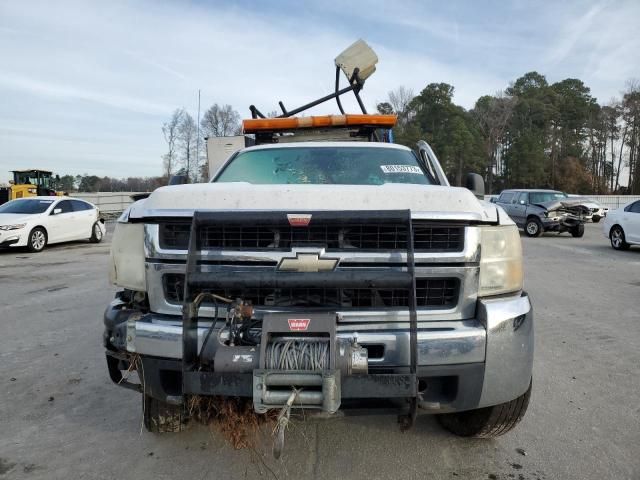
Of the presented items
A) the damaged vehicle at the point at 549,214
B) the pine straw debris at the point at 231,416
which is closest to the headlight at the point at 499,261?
the pine straw debris at the point at 231,416

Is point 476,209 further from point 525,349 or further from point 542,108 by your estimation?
point 542,108

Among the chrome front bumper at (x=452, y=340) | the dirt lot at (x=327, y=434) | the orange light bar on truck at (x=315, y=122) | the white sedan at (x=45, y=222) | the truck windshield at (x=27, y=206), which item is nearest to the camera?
the chrome front bumper at (x=452, y=340)

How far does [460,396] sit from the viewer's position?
7.36 feet

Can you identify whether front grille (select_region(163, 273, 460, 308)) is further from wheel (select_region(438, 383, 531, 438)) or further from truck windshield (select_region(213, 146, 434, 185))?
truck windshield (select_region(213, 146, 434, 185))

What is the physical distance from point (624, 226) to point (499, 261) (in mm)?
12188

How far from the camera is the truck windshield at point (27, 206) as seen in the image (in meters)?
12.8

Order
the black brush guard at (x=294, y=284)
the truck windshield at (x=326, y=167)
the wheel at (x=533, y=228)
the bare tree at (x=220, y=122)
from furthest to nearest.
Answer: the bare tree at (x=220, y=122) → the wheel at (x=533, y=228) → the truck windshield at (x=326, y=167) → the black brush guard at (x=294, y=284)

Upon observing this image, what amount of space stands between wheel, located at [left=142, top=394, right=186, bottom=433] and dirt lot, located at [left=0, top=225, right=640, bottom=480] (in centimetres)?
10

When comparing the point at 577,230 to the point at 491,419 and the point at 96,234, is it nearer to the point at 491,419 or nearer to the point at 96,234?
the point at 96,234

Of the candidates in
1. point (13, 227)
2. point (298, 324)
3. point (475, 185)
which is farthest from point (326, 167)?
point (13, 227)

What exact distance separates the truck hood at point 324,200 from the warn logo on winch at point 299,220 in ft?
0.21

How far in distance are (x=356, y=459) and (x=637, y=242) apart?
1220 centimetres

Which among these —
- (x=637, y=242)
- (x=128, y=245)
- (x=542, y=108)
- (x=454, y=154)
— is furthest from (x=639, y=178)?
(x=128, y=245)

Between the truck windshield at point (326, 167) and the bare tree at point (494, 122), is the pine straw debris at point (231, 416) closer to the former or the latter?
the truck windshield at point (326, 167)
